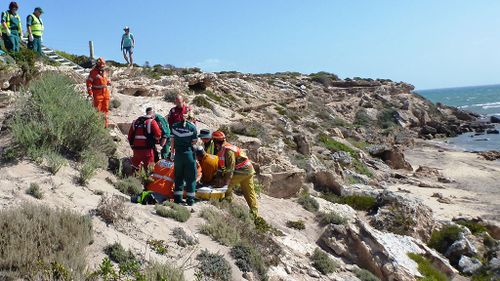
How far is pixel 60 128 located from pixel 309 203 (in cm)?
663

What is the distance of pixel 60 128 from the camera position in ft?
27.4

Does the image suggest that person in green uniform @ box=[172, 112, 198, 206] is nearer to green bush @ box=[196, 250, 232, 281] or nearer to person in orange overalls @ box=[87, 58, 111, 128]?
green bush @ box=[196, 250, 232, 281]

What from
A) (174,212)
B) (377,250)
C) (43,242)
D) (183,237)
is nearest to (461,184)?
(377,250)

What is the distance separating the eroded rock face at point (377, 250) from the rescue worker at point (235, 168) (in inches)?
86.0

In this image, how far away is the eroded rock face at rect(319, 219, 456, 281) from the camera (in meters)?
9.23

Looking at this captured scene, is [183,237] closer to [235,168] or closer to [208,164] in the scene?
[235,168]

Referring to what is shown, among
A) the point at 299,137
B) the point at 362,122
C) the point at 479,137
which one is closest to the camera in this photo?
the point at 299,137

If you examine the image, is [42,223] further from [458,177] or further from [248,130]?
[458,177]

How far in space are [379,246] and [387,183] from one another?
12.6 metres

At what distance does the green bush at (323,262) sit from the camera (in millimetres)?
8422

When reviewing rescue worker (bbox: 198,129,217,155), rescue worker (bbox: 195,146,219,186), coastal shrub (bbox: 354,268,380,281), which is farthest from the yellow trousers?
coastal shrub (bbox: 354,268,380,281)

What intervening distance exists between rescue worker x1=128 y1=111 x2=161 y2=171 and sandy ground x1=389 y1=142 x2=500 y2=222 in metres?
10.9

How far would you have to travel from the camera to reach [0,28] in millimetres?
14445

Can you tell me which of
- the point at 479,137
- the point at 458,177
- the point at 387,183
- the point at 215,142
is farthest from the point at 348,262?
the point at 479,137
